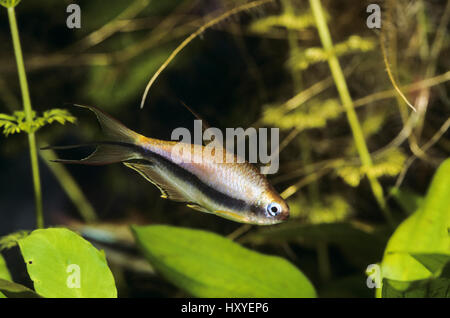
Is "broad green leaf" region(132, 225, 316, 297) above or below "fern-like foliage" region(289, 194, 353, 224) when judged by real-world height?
below

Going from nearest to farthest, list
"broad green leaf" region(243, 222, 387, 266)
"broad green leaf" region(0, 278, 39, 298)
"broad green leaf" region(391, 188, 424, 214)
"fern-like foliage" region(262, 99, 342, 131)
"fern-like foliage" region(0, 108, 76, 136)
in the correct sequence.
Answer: "broad green leaf" region(0, 278, 39, 298)
"fern-like foliage" region(0, 108, 76, 136)
"broad green leaf" region(243, 222, 387, 266)
"broad green leaf" region(391, 188, 424, 214)
"fern-like foliage" region(262, 99, 342, 131)

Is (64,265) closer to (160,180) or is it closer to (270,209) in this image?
(160,180)

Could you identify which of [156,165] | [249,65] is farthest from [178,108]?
[156,165]

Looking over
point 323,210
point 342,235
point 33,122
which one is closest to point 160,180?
point 33,122

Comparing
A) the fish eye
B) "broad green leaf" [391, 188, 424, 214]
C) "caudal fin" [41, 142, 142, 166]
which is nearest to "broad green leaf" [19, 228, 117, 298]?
"caudal fin" [41, 142, 142, 166]

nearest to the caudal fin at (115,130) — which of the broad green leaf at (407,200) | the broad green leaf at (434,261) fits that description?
the broad green leaf at (434,261)

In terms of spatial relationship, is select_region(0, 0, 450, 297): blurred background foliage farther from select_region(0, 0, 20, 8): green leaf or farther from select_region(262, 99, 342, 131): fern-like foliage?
select_region(0, 0, 20, 8): green leaf

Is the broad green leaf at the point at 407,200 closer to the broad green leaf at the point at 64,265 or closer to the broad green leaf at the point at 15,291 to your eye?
the broad green leaf at the point at 64,265
